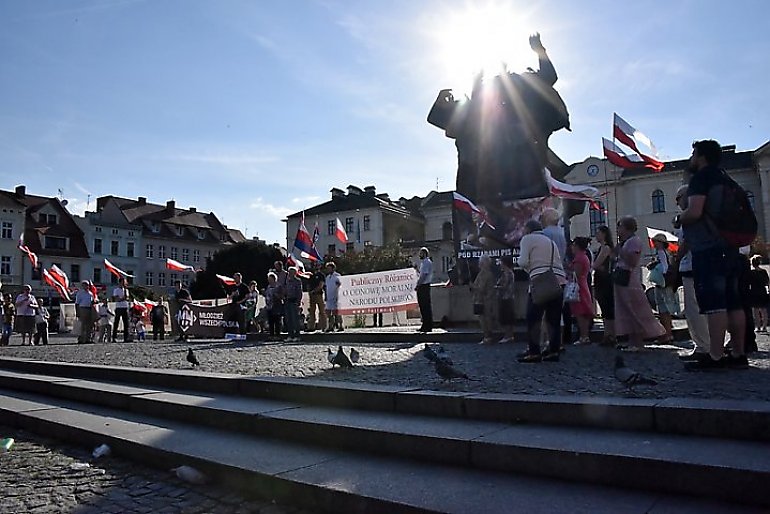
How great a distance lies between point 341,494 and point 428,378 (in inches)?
119

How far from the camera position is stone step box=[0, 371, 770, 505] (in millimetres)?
3203

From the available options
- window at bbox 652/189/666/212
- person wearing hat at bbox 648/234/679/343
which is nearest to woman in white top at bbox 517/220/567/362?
person wearing hat at bbox 648/234/679/343

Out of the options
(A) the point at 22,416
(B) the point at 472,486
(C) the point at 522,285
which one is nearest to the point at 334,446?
(B) the point at 472,486

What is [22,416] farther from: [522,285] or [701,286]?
[522,285]

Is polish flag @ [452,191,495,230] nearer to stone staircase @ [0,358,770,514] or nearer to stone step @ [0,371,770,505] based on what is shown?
stone staircase @ [0,358,770,514]

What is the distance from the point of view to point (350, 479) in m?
3.87

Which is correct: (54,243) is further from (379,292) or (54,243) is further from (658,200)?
(658,200)

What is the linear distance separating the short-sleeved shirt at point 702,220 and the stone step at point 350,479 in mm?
3133

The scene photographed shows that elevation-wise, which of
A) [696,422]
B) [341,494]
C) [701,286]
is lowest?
[341,494]

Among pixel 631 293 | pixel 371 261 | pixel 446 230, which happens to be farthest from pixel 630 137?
pixel 446 230

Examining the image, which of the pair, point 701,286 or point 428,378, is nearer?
point 701,286

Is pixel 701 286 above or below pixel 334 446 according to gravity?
above

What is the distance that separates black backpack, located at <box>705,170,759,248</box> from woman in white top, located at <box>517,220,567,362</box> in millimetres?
2062

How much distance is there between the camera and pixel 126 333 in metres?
19.2
